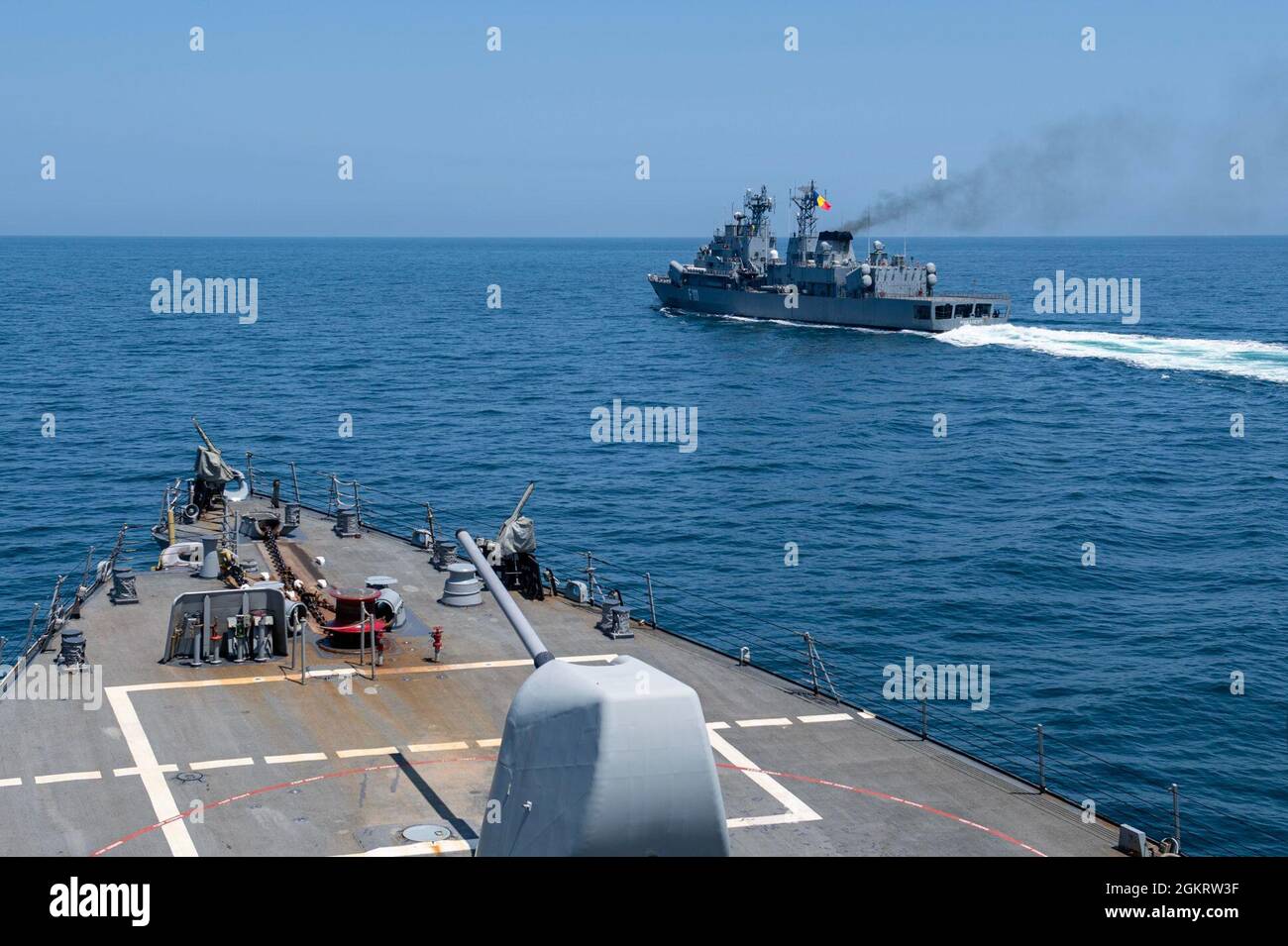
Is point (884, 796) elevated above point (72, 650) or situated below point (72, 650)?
below

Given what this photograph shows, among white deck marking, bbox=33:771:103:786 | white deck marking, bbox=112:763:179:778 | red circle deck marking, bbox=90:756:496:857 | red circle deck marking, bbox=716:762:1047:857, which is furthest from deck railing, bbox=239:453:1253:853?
white deck marking, bbox=33:771:103:786

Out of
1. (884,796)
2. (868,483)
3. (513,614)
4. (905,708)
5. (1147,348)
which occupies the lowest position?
(905,708)

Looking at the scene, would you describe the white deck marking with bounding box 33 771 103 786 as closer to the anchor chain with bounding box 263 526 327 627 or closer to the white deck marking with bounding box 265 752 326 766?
the white deck marking with bounding box 265 752 326 766

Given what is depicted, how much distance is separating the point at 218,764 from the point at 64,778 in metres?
2.41

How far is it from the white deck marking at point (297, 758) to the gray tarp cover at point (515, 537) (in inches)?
453

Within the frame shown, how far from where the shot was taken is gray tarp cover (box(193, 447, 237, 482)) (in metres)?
42.6

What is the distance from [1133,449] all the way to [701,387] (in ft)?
132

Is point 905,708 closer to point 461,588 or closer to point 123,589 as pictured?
point 461,588

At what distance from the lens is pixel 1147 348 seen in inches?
4877

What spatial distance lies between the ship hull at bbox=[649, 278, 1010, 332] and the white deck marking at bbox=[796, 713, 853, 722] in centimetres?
12351

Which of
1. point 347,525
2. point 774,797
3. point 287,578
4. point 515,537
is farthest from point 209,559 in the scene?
point 774,797

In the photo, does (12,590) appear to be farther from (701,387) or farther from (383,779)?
(701,387)

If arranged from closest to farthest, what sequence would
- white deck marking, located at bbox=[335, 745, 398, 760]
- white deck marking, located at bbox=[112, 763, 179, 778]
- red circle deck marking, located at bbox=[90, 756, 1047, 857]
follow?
red circle deck marking, located at bbox=[90, 756, 1047, 857]
white deck marking, located at bbox=[112, 763, 179, 778]
white deck marking, located at bbox=[335, 745, 398, 760]

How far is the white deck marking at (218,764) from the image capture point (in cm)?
2169
